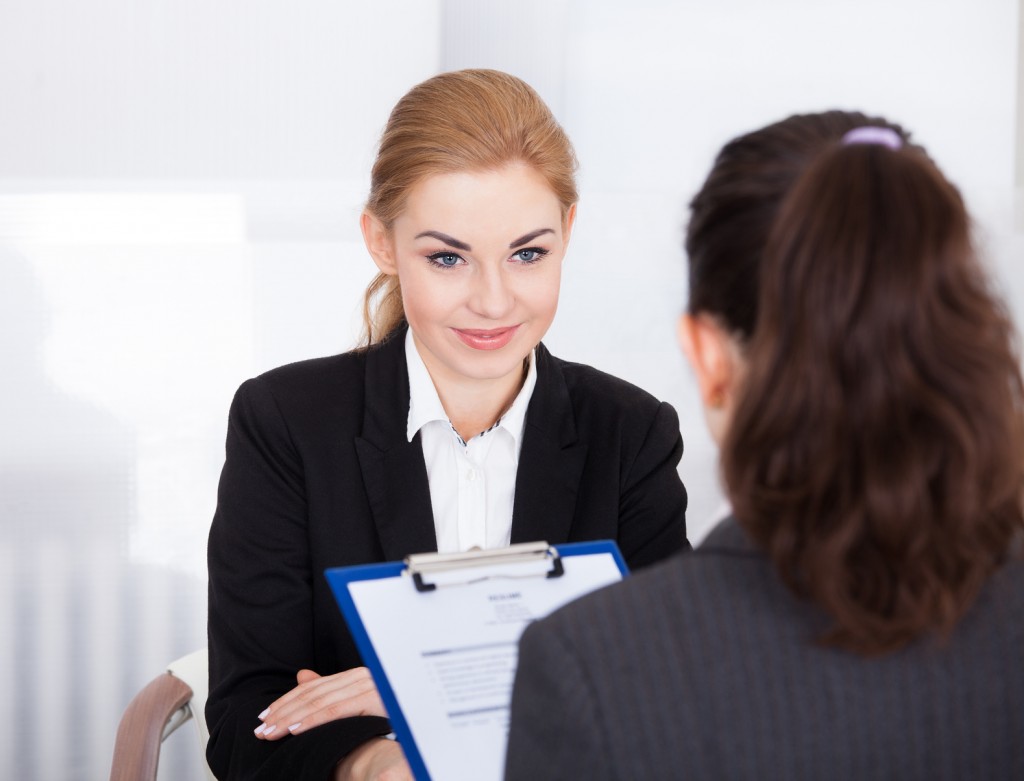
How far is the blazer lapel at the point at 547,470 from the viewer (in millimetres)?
1765

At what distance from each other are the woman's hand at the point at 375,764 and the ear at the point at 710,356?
2.22 feet

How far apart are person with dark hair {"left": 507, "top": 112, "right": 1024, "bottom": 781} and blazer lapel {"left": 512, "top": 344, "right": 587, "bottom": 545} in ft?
3.12

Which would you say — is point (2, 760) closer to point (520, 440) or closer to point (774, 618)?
point (520, 440)

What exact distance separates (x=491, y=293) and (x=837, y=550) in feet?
3.20

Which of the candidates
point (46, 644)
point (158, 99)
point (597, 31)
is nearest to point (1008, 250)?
point (597, 31)

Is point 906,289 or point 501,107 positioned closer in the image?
point 906,289

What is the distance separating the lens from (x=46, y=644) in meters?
2.82

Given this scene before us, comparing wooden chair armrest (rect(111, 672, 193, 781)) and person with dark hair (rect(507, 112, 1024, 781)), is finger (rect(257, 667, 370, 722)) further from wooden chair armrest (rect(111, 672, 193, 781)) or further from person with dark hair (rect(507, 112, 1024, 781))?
person with dark hair (rect(507, 112, 1024, 781))

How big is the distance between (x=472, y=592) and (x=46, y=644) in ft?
6.79

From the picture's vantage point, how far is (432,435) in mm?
1805

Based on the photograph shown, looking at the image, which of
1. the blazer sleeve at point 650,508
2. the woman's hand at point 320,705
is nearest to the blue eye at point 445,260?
the blazer sleeve at point 650,508

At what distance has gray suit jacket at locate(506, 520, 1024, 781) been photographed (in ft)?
2.51

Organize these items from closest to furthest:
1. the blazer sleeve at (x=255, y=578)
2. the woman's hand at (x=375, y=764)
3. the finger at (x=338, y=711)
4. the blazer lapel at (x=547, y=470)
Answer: the woman's hand at (x=375, y=764)
the finger at (x=338, y=711)
the blazer sleeve at (x=255, y=578)
the blazer lapel at (x=547, y=470)

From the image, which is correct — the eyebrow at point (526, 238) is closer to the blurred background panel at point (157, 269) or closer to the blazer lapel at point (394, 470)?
the blazer lapel at point (394, 470)
